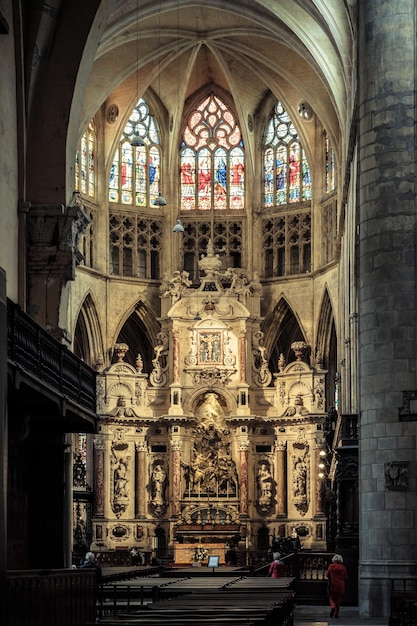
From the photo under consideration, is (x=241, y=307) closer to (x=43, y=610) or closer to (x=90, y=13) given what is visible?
(x=90, y=13)

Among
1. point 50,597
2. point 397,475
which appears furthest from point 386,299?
point 50,597

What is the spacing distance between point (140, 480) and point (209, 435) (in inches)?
111

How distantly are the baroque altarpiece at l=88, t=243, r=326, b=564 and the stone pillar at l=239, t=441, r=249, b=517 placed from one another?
0.11ft

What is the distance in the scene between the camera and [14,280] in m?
27.6

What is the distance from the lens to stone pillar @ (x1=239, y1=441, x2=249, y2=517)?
46.6 metres

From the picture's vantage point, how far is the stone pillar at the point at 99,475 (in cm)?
4644

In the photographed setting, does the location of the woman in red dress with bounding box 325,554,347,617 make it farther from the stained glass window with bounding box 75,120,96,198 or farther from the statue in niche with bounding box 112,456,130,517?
the stained glass window with bounding box 75,120,96,198

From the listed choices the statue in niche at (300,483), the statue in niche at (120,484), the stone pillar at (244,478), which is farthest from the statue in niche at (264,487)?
the statue in niche at (120,484)

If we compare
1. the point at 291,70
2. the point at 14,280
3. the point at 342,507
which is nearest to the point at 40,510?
the point at 14,280

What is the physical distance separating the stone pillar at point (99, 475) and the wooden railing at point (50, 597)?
28.1 m

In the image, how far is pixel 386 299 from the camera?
26.1 metres

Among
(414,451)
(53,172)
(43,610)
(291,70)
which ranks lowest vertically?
(43,610)

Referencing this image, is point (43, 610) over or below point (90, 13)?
below

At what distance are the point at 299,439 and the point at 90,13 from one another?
70.7ft
